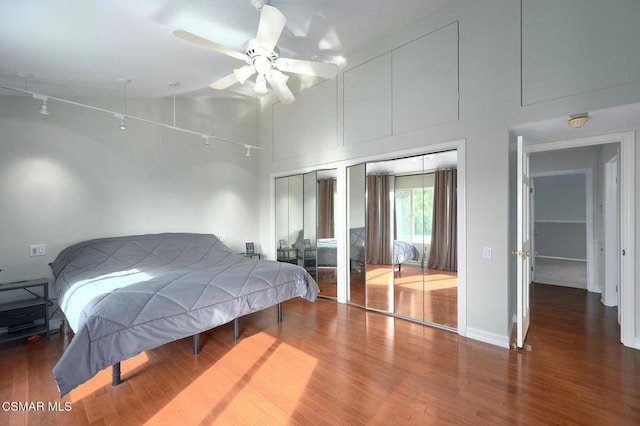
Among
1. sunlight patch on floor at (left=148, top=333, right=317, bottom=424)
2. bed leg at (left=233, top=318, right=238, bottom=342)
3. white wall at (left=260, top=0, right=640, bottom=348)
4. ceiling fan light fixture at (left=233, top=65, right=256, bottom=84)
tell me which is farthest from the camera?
bed leg at (left=233, top=318, right=238, bottom=342)

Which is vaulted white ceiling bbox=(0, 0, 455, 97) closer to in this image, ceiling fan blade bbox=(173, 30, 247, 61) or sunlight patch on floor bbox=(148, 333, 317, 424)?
ceiling fan blade bbox=(173, 30, 247, 61)

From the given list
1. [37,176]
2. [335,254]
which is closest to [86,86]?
[37,176]

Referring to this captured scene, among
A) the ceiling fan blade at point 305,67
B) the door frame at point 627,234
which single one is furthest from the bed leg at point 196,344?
the door frame at point 627,234

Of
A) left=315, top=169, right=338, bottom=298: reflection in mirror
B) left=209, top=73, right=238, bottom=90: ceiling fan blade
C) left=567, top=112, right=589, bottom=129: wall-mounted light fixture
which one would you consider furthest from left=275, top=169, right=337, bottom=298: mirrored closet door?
left=567, top=112, right=589, bottom=129: wall-mounted light fixture

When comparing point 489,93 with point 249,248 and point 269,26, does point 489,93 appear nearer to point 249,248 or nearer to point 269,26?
point 269,26

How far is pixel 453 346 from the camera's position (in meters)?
2.85

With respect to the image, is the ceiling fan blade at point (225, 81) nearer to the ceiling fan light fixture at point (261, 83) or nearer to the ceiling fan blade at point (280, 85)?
the ceiling fan light fixture at point (261, 83)

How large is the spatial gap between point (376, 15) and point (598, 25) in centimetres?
207

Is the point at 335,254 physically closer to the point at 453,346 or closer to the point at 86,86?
the point at 453,346

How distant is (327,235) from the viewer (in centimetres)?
462

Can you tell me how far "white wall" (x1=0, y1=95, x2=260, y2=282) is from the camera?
321cm

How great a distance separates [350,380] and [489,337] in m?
1.68

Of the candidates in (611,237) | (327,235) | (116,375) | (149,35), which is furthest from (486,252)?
(149,35)

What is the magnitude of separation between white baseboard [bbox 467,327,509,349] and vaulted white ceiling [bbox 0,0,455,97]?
3727 mm
